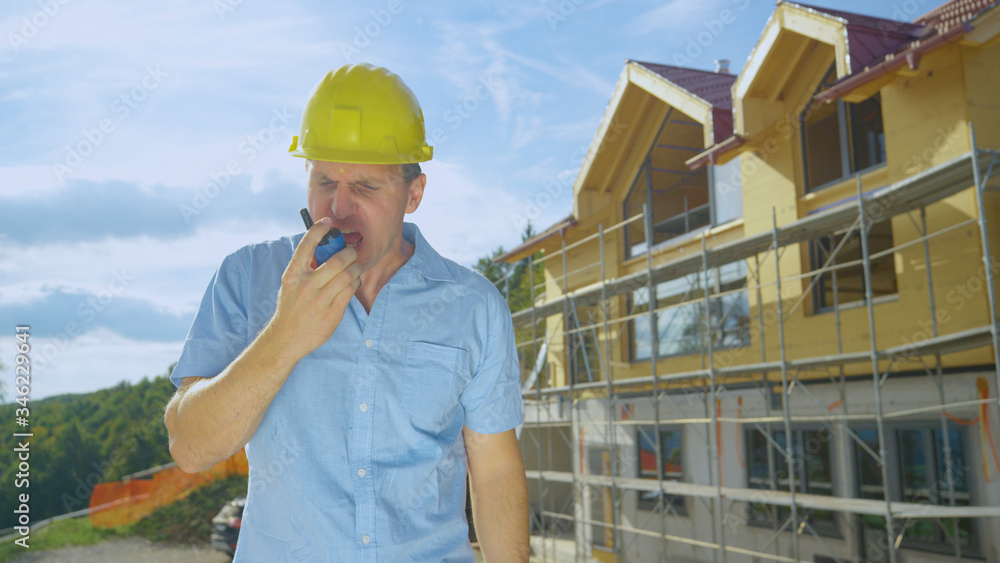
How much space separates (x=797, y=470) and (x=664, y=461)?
3.38 metres

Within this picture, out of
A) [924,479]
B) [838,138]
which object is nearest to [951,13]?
[838,138]

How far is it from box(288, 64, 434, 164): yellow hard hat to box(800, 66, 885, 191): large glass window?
10548 mm

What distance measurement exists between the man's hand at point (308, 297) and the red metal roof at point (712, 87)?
12180 millimetres

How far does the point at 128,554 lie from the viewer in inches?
867

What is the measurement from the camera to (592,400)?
16.5 meters

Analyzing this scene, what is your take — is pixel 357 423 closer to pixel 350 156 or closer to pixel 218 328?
pixel 218 328

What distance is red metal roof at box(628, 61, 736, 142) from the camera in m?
12.7

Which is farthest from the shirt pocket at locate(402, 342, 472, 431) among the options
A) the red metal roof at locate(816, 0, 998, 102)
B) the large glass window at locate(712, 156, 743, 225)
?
the large glass window at locate(712, 156, 743, 225)

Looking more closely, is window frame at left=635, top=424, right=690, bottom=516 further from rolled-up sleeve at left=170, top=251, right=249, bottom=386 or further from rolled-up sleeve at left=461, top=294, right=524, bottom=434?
rolled-up sleeve at left=170, top=251, right=249, bottom=386

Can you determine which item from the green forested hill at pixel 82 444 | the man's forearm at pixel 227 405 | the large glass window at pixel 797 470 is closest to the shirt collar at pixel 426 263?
the man's forearm at pixel 227 405

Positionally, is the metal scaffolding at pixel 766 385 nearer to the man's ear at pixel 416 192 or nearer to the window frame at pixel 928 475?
the window frame at pixel 928 475

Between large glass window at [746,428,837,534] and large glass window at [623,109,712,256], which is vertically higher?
large glass window at [623,109,712,256]

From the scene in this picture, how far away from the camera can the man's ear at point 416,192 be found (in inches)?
65.6

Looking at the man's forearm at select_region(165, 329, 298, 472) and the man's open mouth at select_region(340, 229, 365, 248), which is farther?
the man's open mouth at select_region(340, 229, 365, 248)
